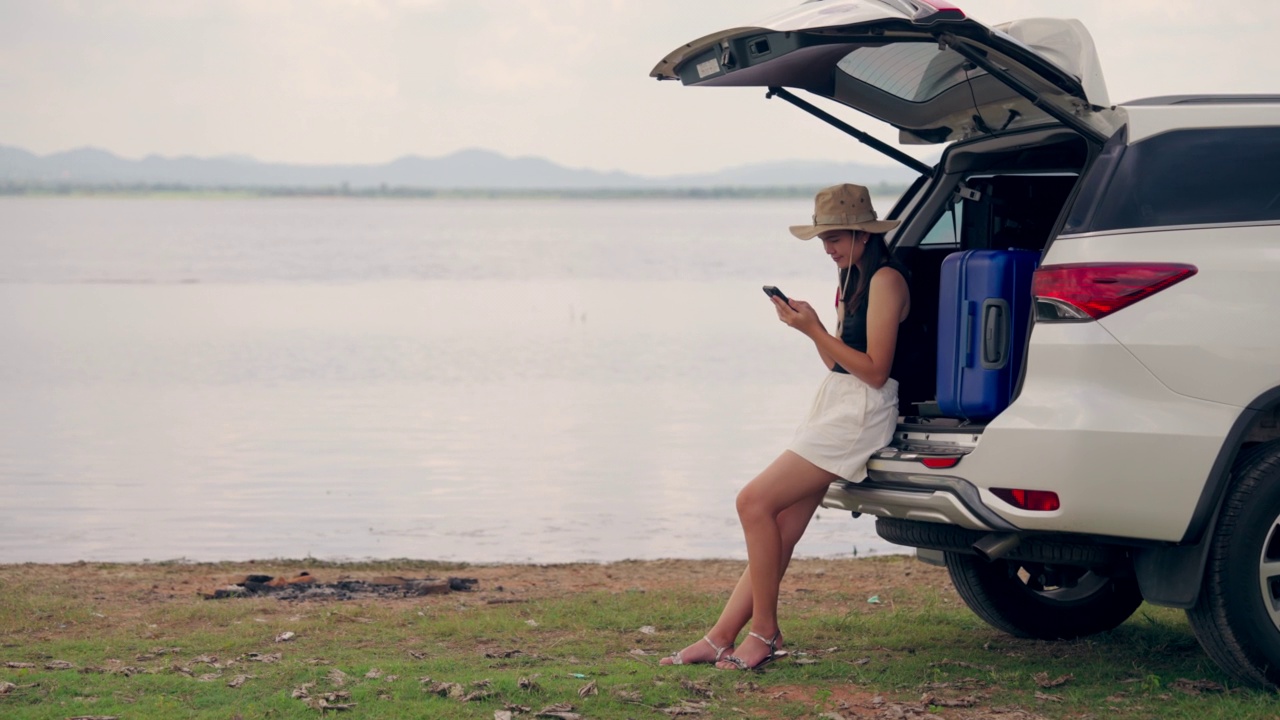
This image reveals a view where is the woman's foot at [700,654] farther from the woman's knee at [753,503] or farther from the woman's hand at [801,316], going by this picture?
the woman's hand at [801,316]

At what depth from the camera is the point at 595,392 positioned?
72.1ft

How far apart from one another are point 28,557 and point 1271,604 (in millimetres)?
8449

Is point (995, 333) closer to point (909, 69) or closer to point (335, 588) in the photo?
point (909, 69)

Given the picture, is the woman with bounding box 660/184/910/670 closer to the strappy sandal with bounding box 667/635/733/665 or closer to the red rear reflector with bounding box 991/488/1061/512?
the strappy sandal with bounding box 667/635/733/665

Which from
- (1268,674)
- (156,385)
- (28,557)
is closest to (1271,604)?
(1268,674)

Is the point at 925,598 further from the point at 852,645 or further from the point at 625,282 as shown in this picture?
the point at 625,282

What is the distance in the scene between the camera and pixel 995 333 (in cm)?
576

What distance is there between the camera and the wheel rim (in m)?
5.42

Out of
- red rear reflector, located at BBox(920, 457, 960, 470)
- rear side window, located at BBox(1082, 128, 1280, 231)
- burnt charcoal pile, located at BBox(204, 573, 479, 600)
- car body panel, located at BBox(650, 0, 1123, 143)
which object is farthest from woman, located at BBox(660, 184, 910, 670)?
burnt charcoal pile, located at BBox(204, 573, 479, 600)

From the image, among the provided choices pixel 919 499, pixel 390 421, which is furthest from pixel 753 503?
pixel 390 421

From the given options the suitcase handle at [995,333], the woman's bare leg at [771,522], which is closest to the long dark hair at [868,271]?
the suitcase handle at [995,333]

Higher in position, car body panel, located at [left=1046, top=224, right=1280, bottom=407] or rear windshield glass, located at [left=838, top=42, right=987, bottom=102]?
rear windshield glass, located at [left=838, top=42, right=987, bottom=102]

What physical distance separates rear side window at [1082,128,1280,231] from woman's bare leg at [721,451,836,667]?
146 cm

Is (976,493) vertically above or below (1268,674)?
above
